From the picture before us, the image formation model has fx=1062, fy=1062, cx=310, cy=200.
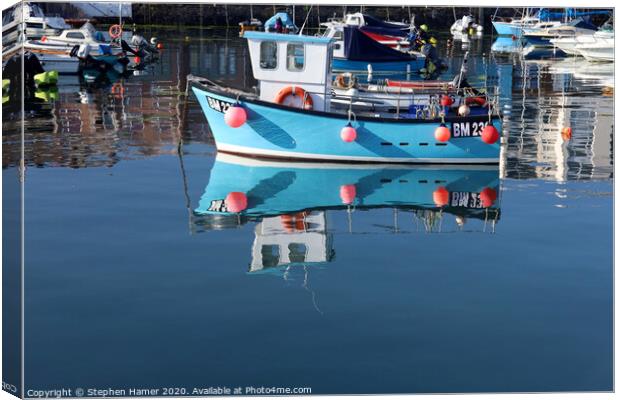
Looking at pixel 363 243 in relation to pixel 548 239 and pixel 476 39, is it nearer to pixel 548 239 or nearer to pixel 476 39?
pixel 548 239

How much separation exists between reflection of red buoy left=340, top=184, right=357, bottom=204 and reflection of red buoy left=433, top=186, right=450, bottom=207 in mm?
1673

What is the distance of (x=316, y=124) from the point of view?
81.1ft

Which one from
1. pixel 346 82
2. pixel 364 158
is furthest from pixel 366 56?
pixel 364 158

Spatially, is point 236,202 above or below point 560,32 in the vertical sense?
below

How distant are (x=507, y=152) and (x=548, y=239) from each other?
10.1 metres

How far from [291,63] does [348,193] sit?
176 inches

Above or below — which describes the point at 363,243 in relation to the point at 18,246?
below

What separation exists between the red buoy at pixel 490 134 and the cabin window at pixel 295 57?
4.55 metres

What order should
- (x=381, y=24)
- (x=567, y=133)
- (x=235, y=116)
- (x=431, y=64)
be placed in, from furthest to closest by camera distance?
(x=381, y=24) < (x=431, y=64) < (x=567, y=133) < (x=235, y=116)

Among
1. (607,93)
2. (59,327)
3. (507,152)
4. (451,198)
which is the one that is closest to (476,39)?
(607,93)

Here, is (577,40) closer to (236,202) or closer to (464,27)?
(464,27)

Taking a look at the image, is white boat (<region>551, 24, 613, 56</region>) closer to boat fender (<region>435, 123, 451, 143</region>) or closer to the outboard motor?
the outboard motor

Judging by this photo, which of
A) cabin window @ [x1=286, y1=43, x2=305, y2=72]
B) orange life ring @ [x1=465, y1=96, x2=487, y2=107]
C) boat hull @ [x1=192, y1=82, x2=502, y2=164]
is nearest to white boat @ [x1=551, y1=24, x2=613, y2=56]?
orange life ring @ [x1=465, y1=96, x2=487, y2=107]

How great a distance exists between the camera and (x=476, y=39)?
72.6m
